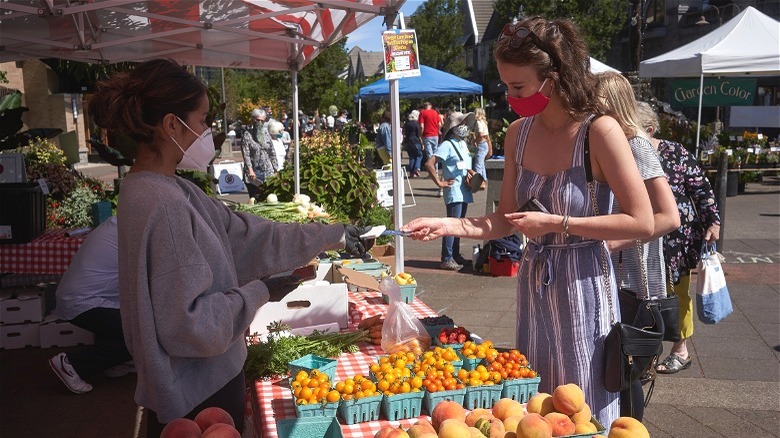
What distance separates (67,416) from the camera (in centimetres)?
475

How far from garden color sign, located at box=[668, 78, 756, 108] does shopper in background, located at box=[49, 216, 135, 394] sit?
42.7 ft

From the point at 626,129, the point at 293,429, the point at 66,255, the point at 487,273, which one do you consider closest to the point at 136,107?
the point at 293,429

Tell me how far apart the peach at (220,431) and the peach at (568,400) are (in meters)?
0.92

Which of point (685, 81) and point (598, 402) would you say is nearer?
point (598, 402)

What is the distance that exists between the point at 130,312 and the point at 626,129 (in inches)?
89.6

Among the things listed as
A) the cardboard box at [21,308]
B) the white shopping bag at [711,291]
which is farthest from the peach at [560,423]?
the cardboard box at [21,308]

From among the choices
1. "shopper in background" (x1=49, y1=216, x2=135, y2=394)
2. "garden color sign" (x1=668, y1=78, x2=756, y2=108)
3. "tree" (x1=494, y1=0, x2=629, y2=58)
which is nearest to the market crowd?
"shopper in background" (x1=49, y1=216, x2=135, y2=394)

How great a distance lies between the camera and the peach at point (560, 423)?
1920mm

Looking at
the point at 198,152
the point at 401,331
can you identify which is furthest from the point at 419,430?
the point at 401,331

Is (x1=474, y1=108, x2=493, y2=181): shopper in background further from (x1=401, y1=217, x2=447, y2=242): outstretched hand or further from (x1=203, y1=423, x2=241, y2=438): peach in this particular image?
(x1=203, y1=423, x2=241, y2=438): peach

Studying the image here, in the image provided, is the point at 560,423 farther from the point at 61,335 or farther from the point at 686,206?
the point at 61,335

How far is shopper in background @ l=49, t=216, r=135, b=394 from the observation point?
5.00 m

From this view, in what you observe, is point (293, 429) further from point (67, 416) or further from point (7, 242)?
point (7, 242)

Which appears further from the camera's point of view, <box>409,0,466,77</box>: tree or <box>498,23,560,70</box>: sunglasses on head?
<box>409,0,466,77</box>: tree
